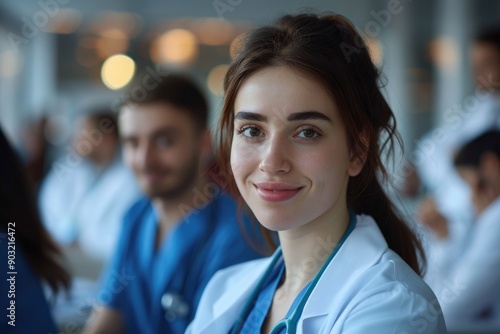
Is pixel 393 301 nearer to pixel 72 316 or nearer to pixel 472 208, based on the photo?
pixel 72 316

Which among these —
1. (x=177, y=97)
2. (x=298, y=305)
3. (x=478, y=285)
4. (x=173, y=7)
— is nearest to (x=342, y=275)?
(x=298, y=305)

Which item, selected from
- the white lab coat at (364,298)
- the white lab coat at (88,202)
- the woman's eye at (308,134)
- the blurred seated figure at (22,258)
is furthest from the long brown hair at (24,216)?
the white lab coat at (88,202)

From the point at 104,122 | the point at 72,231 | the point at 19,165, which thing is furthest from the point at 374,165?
the point at 104,122

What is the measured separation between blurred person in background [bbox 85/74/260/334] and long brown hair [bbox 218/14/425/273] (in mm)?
595

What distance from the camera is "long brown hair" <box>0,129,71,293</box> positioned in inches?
63.7

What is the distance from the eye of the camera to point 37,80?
679 cm

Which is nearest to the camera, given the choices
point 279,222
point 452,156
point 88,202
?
point 279,222

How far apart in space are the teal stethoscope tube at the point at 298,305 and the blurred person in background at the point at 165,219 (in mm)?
508

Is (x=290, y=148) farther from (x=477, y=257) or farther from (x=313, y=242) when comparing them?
(x=477, y=257)

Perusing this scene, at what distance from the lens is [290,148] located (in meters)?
1.00

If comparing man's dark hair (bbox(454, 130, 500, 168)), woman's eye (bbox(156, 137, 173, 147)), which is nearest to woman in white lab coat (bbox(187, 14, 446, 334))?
woman's eye (bbox(156, 137, 173, 147))

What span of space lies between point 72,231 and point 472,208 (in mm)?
2032

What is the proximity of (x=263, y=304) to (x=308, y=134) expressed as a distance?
34cm

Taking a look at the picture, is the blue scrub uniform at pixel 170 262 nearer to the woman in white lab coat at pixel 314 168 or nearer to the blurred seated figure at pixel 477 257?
the woman in white lab coat at pixel 314 168
